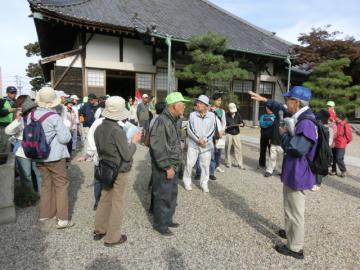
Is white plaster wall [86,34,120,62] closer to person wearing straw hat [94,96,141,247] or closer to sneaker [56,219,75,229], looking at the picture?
sneaker [56,219,75,229]

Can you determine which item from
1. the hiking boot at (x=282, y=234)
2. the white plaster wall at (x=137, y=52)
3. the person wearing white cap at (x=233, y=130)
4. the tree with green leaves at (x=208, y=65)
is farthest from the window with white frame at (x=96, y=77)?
the hiking boot at (x=282, y=234)

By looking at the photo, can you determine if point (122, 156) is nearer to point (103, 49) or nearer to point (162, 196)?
point (162, 196)

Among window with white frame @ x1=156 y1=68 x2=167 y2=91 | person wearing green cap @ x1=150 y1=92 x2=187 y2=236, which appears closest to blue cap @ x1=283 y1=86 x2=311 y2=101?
person wearing green cap @ x1=150 y1=92 x2=187 y2=236

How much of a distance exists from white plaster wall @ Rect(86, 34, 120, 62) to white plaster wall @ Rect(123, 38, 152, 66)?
1.21 feet

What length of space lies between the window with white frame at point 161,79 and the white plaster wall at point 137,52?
62 cm

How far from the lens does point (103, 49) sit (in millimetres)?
11016

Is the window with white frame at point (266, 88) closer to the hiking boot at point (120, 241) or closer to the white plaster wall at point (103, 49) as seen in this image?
the white plaster wall at point (103, 49)

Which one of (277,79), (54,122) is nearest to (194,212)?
(54,122)

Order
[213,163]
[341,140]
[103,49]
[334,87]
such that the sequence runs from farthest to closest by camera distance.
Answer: [334,87] → [103,49] → [341,140] → [213,163]

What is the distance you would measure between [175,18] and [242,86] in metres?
4.83

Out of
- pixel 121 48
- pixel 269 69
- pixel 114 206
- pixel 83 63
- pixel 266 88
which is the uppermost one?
pixel 121 48

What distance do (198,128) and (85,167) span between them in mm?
3032

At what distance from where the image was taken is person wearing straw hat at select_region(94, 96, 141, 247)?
2955 mm

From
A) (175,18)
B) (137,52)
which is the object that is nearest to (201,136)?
(137,52)
